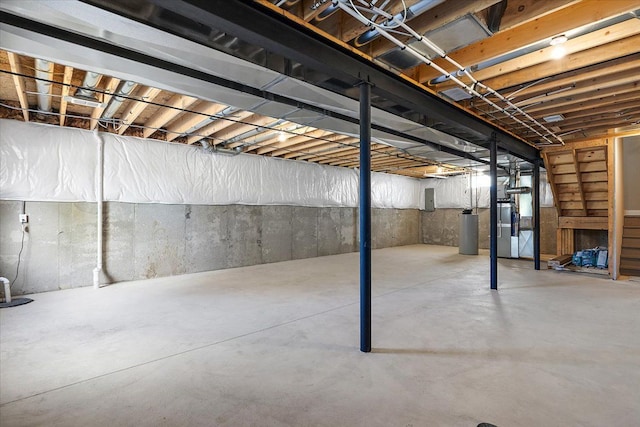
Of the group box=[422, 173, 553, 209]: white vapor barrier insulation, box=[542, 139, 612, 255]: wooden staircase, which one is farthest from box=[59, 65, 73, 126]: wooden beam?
box=[422, 173, 553, 209]: white vapor barrier insulation

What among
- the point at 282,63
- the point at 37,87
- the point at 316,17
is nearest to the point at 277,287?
the point at 282,63

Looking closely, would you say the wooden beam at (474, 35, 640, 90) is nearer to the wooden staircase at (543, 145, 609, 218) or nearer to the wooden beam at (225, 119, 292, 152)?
the wooden beam at (225, 119, 292, 152)

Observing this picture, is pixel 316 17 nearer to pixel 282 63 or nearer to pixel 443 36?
pixel 282 63

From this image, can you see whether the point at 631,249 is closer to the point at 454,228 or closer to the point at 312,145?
the point at 454,228

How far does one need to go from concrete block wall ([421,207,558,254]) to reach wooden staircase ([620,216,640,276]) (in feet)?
5.82

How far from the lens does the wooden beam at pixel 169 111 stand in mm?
3424

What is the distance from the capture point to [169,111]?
148 inches

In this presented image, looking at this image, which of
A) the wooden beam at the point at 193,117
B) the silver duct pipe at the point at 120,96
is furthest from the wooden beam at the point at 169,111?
the silver duct pipe at the point at 120,96

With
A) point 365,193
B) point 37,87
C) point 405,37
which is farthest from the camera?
point 37,87

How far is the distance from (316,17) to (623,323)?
383cm

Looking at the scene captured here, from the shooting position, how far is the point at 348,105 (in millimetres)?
2811

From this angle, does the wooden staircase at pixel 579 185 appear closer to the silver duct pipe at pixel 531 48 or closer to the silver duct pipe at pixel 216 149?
the silver duct pipe at pixel 531 48

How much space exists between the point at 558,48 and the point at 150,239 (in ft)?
18.2

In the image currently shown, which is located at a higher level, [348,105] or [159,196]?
[348,105]
